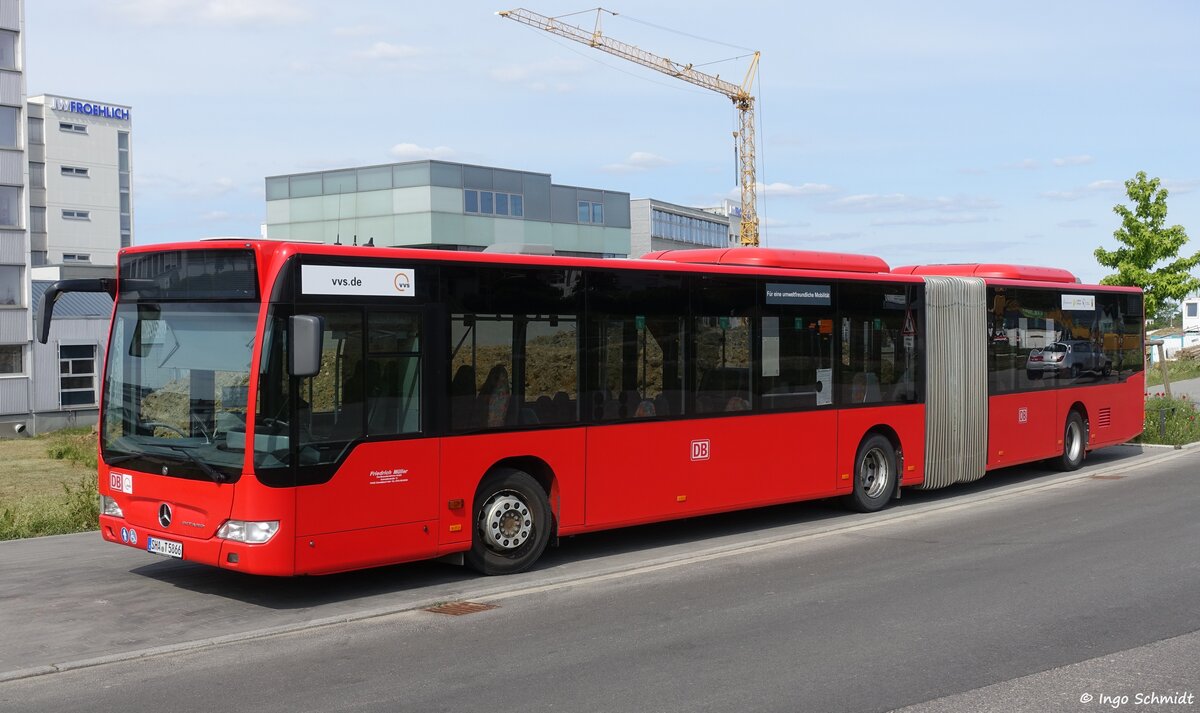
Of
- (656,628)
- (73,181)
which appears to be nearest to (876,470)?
(656,628)

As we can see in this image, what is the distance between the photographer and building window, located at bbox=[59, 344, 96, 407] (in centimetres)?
5312

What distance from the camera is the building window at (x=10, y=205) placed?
172 ft

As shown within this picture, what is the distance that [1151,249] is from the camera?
103ft

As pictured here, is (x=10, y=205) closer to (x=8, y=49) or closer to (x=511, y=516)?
(x=8, y=49)

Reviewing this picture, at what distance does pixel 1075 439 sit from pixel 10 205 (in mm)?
47437

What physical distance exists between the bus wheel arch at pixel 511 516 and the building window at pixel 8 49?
50596 mm

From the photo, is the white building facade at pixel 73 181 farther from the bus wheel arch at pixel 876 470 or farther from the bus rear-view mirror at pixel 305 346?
the bus rear-view mirror at pixel 305 346

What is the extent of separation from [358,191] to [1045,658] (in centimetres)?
6288

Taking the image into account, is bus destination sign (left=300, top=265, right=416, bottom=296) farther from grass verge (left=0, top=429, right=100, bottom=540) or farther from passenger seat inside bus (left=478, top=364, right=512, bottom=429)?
grass verge (left=0, top=429, right=100, bottom=540)

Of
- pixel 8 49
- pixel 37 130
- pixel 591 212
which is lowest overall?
pixel 591 212

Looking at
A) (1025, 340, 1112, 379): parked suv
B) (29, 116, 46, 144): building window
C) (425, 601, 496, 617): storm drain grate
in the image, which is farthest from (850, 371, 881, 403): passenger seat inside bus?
(29, 116, 46, 144): building window

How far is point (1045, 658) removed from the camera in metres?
7.75

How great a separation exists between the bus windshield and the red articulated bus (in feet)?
0.07

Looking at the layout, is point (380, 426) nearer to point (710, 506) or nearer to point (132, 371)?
point (132, 371)
